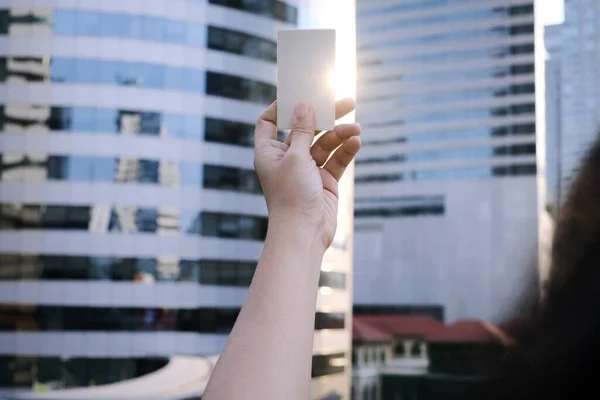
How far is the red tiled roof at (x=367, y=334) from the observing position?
35031 mm

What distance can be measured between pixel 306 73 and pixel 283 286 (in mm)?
334

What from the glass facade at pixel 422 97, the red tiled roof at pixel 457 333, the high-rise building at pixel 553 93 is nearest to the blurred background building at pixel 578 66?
the high-rise building at pixel 553 93

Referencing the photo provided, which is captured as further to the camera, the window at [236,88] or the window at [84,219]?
the window at [236,88]

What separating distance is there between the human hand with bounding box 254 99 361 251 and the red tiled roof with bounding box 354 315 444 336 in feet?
117

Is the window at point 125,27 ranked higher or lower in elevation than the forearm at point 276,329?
higher

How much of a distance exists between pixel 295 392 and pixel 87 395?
1930cm

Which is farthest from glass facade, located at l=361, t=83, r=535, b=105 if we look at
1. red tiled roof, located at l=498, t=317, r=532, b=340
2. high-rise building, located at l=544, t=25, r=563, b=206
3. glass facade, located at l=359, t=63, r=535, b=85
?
red tiled roof, located at l=498, t=317, r=532, b=340

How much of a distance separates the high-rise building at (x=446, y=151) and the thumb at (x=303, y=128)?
36278mm

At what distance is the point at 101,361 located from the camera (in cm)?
2205

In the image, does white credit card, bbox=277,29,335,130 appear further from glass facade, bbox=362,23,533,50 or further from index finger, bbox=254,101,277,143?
glass facade, bbox=362,23,533,50

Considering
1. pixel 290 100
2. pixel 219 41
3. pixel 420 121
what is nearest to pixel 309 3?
pixel 219 41

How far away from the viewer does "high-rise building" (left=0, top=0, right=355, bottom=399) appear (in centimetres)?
2162

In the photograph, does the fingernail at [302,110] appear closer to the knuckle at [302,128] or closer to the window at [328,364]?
the knuckle at [302,128]

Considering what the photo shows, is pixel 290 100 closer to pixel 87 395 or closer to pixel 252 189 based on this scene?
pixel 87 395
